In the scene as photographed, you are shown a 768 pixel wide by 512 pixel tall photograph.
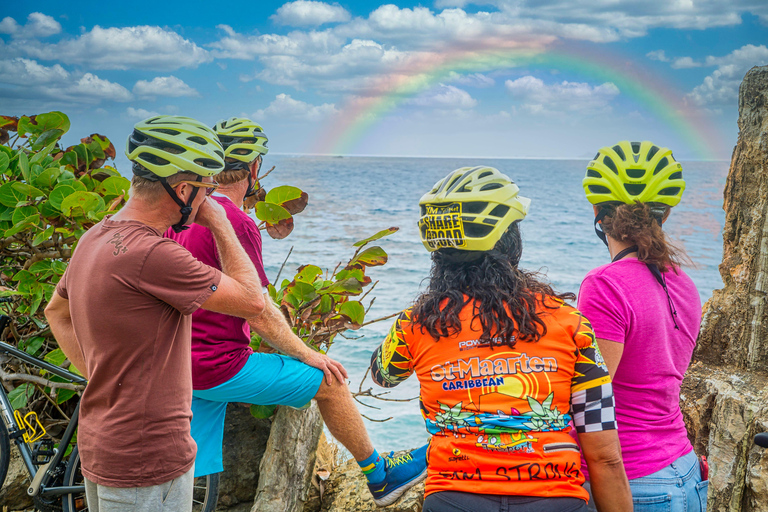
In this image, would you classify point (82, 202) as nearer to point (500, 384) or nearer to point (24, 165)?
point (24, 165)

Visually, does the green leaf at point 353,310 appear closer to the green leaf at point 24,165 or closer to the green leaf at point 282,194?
the green leaf at point 282,194

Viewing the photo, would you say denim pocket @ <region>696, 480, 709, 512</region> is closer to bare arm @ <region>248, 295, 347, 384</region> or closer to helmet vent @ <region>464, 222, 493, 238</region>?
helmet vent @ <region>464, 222, 493, 238</region>

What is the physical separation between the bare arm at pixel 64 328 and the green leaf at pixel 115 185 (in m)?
1.49

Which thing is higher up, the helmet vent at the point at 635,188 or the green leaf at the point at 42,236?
the helmet vent at the point at 635,188

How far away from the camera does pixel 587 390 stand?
6.18 feet

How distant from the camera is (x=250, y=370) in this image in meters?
2.95

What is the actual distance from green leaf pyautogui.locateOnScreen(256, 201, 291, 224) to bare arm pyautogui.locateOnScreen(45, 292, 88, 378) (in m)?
1.41

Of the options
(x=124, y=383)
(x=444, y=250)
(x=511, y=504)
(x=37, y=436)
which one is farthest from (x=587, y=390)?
(x=37, y=436)

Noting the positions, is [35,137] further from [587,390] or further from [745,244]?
[745,244]

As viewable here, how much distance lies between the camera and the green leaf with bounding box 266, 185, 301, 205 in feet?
12.4

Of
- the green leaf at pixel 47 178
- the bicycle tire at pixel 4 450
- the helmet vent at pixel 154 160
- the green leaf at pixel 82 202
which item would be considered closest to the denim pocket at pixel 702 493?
the helmet vent at pixel 154 160

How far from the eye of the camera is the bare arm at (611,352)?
2.08 metres

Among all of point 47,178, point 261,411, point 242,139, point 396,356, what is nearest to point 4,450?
point 261,411

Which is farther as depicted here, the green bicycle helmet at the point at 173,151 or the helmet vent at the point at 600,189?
the helmet vent at the point at 600,189
